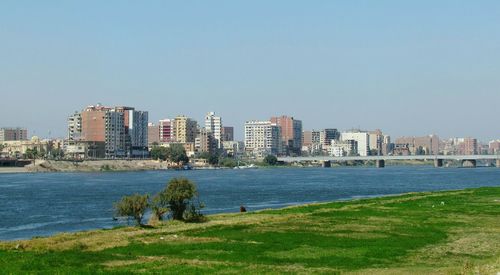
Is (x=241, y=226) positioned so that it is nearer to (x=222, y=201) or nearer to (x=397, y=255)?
(x=397, y=255)

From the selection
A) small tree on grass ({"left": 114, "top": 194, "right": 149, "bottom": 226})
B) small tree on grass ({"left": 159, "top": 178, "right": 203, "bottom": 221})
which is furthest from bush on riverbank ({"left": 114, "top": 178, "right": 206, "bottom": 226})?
small tree on grass ({"left": 114, "top": 194, "right": 149, "bottom": 226})

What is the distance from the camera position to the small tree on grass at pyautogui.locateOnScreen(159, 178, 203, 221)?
4928 centimetres

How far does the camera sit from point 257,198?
90812 millimetres

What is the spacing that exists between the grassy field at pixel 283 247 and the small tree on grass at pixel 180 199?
1679mm

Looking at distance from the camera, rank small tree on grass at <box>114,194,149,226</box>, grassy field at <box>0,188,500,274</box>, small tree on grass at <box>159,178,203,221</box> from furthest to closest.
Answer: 1. small tree on grass at <box>159,178,203,221</box>
2. small tree on grass at <box>114,194,149,226</box>
3. grassy field at <box>0,188,500,274</box>

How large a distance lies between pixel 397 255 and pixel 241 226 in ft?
45.6

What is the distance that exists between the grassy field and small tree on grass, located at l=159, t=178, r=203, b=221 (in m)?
1.68

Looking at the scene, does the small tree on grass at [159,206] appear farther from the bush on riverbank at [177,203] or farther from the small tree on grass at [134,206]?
the small tree on grass at [134,206]

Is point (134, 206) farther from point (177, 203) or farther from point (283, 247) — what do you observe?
point (283, 247)

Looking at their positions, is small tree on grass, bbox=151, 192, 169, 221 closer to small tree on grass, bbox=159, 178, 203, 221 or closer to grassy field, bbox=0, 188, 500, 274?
small tree on grass, bbox=159, 178, 203, 221

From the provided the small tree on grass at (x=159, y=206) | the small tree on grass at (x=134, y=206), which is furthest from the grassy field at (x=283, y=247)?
the small tree on grass at (x=159, y=206)

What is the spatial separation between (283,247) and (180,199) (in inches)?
637

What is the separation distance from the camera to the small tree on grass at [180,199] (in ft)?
162

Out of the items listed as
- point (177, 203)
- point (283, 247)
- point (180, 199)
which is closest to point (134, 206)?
point (180, 199)
